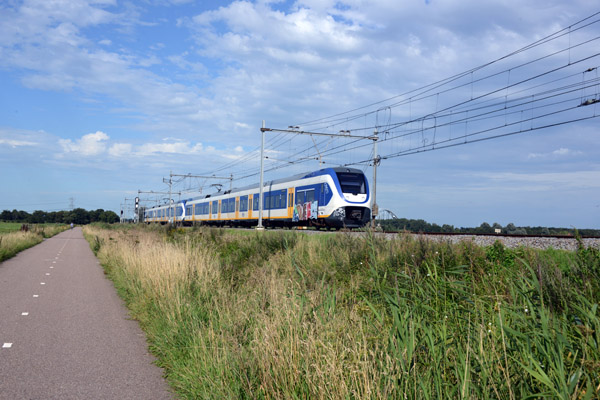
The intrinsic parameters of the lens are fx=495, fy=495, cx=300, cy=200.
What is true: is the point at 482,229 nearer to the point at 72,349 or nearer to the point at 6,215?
the point at 72,349

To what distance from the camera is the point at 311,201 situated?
2717cm

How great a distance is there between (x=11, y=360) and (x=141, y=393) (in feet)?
6.66

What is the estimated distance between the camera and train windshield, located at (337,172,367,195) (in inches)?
1005

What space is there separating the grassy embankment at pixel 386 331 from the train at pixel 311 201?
14.9 meters

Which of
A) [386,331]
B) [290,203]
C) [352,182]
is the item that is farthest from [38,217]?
[386,331]

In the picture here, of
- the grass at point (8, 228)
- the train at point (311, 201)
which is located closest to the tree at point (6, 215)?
the grass at point (8, 228)

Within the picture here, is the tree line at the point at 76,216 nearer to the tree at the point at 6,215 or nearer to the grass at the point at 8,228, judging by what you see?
the tree at the point at 6,215

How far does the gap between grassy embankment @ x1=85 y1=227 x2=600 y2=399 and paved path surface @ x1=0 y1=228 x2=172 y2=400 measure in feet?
0.93

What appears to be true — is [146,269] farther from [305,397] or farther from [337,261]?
[305,397]

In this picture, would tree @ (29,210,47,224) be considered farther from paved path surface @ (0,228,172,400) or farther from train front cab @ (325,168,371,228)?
paved path surface @ (0,228,172,400)

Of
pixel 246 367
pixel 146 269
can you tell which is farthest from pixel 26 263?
pixel 246 367

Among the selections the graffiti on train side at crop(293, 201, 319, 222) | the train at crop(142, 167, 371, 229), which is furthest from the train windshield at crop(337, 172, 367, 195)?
the graffiti on train side at crop(293, 201, 319, 222)

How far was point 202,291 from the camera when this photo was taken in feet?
25.9

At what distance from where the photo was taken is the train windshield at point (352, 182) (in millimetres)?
25533
